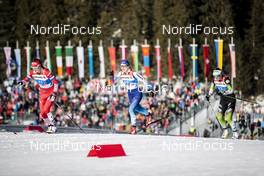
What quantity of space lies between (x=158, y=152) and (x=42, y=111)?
6.21 m

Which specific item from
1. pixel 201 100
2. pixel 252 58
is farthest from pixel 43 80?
pixel 252 58

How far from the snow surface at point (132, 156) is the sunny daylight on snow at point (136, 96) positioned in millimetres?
26

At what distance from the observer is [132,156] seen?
18.3 metres

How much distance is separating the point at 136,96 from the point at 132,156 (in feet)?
18.2

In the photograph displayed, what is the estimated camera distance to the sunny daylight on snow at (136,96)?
18.0 metres

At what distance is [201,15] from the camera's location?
173ft

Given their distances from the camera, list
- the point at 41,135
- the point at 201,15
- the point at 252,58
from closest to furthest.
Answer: the point at 41,135, the point at 252,58, the point at 201,15

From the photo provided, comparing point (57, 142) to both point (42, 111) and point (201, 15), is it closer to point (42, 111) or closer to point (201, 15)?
point (42, 111)

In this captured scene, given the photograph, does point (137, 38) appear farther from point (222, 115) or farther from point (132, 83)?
point (222, 115)

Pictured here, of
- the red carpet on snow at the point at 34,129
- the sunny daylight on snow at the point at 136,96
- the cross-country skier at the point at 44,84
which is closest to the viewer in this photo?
the sunny daylight on snow at the point at 136,96

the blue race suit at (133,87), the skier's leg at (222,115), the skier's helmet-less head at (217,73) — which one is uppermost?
the skier's helmet-less head at (217,73)

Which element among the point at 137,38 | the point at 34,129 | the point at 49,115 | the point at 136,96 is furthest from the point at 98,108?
the point at 137,38

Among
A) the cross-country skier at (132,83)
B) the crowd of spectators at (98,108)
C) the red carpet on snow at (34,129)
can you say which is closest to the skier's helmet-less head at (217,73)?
the cross-country skier at (132,83)

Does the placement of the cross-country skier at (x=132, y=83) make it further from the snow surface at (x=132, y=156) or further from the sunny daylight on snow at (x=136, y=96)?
the snow surface at (x=132, y=156)
